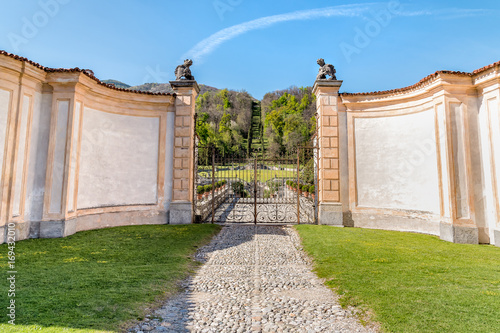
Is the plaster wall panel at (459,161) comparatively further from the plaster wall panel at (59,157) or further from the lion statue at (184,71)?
the plaster wall panel at (59,157)

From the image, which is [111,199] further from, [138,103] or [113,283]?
[113,283]

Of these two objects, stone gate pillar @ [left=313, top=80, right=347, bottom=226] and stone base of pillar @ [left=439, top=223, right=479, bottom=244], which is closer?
stone base of pillar @ [left=439, top=223, right=479, bottom=244]

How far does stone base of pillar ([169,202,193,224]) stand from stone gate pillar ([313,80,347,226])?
16.0 ft

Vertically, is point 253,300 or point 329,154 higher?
point 329,154

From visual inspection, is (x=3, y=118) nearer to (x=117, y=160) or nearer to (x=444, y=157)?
(x=117, y=160)

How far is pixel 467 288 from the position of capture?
398 cm

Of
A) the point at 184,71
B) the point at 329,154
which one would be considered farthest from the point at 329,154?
the point at 184,71

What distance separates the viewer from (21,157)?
7.15m

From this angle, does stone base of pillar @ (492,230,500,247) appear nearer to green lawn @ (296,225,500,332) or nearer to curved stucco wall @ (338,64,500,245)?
curved stucco wall @ (338,64,500,245)

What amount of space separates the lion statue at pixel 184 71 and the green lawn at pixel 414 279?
7417 mm

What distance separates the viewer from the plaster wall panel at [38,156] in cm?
740

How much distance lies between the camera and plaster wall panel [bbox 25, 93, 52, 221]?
7.40 meters

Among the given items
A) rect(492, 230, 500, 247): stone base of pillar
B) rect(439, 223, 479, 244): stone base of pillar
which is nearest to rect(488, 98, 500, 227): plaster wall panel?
rect(492, 230, 500, 247): stone base of pillar

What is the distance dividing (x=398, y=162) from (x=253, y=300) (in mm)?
7593
